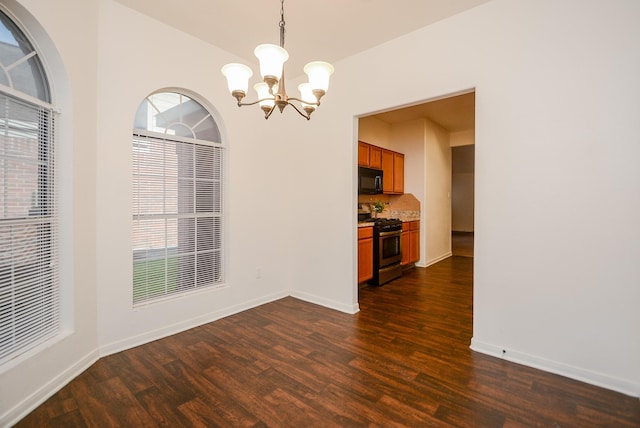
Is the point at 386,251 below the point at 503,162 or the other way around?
below

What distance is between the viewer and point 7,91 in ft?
5.91

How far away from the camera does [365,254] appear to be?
4387 millimetres

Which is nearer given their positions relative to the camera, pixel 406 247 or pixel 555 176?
pixel 555 176

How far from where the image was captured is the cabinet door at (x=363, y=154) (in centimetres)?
484

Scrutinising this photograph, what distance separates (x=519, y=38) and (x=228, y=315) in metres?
3.90

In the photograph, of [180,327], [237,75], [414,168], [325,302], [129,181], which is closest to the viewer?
[237,75]

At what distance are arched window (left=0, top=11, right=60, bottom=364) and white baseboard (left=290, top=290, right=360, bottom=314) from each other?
2.52m

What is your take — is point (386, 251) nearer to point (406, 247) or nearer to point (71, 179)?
point (406, 247)

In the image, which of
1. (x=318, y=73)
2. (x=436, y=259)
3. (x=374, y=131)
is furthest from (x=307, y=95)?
(x=436, y=259)

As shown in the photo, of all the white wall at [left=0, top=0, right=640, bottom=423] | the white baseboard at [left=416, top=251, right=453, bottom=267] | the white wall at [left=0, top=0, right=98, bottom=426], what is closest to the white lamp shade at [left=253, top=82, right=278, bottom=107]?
the white wall at [left=0, top=0, right=640, bottom=423]

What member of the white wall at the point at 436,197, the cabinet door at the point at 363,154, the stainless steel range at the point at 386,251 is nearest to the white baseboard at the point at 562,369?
the stainless steel range at the point at 386,251

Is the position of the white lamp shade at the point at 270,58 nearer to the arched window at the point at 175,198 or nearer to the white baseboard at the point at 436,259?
the arched window at the point at 175,198

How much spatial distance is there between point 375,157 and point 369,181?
→ 49cm

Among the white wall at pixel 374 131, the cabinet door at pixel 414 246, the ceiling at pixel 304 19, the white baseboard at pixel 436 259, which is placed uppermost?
the ceiling at pixel 304 19
